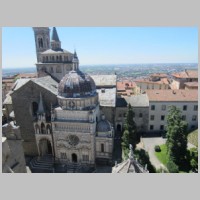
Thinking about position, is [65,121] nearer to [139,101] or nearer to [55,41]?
[139,101]

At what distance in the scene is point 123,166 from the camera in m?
19.5

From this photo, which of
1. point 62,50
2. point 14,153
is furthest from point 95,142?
point 62,50

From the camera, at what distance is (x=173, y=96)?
42.6 metres

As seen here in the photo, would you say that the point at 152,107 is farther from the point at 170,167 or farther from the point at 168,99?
the point at 170,167

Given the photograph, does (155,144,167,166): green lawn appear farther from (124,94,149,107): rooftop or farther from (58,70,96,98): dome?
(58,70,96,98): dome

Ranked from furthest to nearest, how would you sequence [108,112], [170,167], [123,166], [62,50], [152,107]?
[62,50], [152,107], [108,112], [170,167], [123,166]

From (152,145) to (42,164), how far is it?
20.4 m

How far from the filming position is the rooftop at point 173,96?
137ft

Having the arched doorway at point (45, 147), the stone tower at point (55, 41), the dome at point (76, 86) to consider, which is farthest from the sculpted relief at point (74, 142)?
the stone tower at point (55, 41)

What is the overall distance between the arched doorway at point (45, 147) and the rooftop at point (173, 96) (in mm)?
22585

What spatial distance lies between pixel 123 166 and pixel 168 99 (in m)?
26.4

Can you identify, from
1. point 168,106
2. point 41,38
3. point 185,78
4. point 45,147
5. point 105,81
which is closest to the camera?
point 45,147

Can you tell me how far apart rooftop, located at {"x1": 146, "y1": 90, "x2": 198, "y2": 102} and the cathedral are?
14351mm

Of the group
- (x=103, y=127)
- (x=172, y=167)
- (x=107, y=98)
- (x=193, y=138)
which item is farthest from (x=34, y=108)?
(x=193, y=138)
